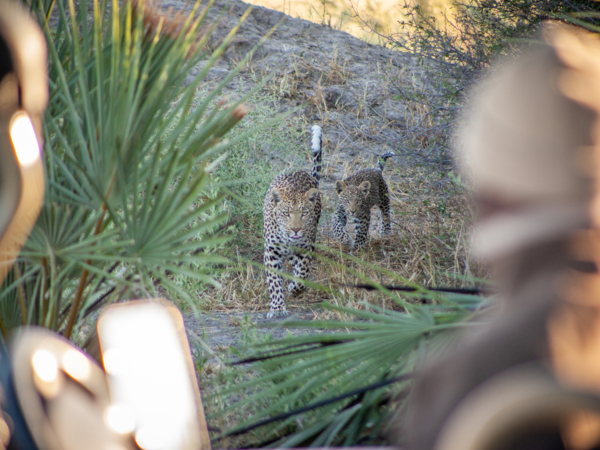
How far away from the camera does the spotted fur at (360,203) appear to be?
24.1 feet

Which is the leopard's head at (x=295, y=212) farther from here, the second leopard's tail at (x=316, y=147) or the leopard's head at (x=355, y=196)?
the leopard's head at (x=355, y=196)

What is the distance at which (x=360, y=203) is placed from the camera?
7.32 metres

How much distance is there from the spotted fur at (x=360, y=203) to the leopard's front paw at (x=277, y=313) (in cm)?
209

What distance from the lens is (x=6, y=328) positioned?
1.90 m

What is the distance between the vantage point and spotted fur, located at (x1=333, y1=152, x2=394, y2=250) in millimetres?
7359

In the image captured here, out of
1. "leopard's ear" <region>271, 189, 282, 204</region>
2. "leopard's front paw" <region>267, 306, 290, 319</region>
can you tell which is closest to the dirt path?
"leopard's ear" <region>271, 189, 282, 204</region>

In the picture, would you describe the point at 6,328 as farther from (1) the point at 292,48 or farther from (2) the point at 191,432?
(1) the point at 292,48

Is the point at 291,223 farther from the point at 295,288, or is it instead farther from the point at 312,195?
the point at 295,288

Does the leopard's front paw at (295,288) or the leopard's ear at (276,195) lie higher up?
the leopard's ear at (276,195)

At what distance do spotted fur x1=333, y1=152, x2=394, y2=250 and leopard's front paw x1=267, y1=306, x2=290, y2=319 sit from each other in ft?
6.86

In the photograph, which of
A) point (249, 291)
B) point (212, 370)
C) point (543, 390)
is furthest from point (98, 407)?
point (249, 291)

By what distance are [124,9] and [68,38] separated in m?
0.21

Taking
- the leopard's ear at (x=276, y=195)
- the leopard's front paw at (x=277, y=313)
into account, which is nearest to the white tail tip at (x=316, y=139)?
the leopard's ear at (x=276, y=195)

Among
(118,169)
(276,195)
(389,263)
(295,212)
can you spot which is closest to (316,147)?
(276,195)
